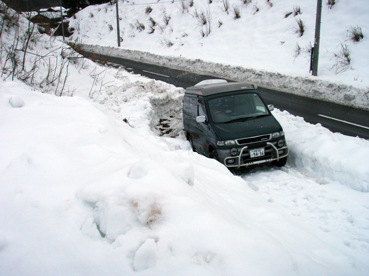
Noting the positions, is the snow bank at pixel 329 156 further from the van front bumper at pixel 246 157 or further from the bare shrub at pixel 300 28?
the bare shrub at pixel 300 28

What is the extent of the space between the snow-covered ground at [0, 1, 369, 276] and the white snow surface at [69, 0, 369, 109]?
8981 millimetres

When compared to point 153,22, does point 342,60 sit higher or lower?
lower

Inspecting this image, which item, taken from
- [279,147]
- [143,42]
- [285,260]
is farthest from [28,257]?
[143,42]

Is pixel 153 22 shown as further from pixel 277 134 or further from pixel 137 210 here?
pixel 137 210

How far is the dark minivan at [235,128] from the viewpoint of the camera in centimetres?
625

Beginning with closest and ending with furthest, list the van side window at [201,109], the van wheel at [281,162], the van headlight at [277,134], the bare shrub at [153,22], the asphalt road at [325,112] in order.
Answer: the van headlight at [277,134] < the van wheel at [281,162] < the van side window at [201,109] < the asphalt road at [325,112] < the bare shrub at [153,22]

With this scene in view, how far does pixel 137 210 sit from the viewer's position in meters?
2.42

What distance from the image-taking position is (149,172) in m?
2.88

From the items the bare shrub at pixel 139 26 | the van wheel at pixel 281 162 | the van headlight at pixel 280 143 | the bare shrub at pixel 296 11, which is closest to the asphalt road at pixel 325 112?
the van wheel at pixel 281 162

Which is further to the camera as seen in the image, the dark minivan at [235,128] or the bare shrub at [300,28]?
the bare shrub at [300,28]

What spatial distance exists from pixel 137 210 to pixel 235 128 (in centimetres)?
441

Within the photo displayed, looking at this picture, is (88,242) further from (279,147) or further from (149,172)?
(279,147)

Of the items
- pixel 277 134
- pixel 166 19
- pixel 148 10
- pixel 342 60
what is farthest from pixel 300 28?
pixel 148 10

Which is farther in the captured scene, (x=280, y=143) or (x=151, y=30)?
(x=151, y=30)
